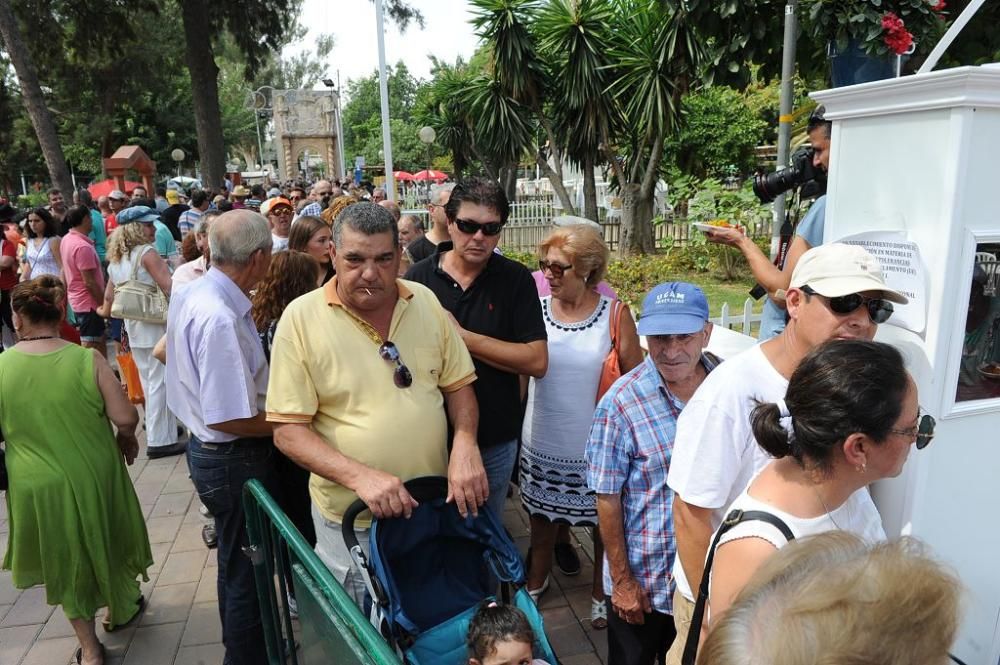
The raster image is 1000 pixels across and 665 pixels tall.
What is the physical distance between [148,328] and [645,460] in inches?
169

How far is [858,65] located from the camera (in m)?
3.09

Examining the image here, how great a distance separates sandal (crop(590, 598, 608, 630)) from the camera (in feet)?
10.2

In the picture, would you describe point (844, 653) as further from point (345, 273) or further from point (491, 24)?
point (491, 24)

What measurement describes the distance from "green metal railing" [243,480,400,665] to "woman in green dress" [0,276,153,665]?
89 centimetres

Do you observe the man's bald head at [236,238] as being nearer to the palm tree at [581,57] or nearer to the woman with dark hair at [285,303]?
the woman with dark hair at [285,303]

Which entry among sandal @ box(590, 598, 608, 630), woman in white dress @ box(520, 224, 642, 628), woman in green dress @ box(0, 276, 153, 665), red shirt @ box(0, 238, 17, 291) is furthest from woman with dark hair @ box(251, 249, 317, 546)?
red shirt @ box(0, 238, 17, 291)

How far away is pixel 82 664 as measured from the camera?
9.68 feet

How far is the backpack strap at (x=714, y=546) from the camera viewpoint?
1.33 metres

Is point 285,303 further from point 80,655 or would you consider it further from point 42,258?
point 42,258

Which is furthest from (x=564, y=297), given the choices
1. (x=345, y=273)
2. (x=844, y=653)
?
(x=844, y=653)

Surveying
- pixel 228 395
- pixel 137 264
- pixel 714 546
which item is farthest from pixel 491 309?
pixel 137 264

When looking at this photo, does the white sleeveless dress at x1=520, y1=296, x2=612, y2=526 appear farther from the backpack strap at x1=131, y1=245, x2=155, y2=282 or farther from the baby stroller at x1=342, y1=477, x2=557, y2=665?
the backpack strap at x1=131, y1=245, x2=155, y2=282

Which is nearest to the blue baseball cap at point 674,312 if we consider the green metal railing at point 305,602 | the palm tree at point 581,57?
the green metal railing at point 305,602

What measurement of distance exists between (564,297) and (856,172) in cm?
130
